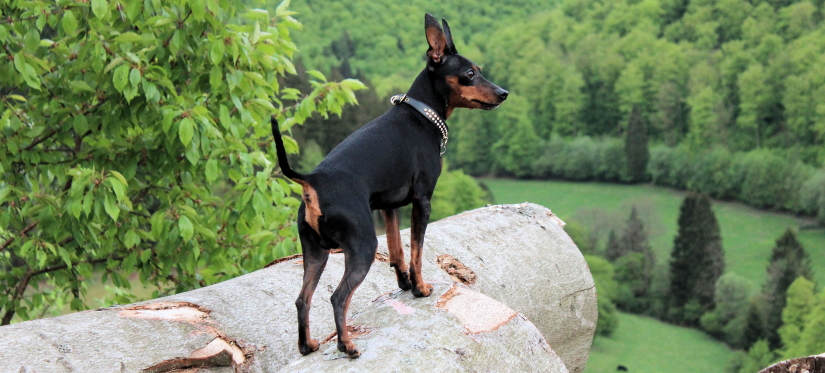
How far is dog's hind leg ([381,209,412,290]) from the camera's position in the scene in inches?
155

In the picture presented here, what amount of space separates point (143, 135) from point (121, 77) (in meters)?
1.08

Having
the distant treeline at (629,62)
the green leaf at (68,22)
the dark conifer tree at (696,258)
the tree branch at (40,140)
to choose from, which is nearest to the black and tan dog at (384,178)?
the green leaf at (68,22)

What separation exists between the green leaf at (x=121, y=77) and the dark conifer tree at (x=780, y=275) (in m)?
50.9

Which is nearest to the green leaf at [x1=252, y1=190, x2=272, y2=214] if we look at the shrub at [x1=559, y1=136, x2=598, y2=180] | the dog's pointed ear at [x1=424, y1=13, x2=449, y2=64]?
the dog's pointed ear at [x1=424, y1=13, x2=449, y2=64]

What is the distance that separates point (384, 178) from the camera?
3.60 metres

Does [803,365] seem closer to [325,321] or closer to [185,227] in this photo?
[325,321]

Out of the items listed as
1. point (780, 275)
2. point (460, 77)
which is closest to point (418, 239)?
point (460, 77)

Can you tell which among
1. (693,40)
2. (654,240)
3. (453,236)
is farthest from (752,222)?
(453,236)

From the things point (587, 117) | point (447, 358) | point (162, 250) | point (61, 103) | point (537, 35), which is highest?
point (61, 103)

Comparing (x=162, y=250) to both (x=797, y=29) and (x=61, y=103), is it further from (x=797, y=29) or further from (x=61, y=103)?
(x=797, y=29)

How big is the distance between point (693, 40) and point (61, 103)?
A: 311 feet

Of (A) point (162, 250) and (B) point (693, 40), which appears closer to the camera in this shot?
(A) point (162, 250)

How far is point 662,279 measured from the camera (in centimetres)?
5784

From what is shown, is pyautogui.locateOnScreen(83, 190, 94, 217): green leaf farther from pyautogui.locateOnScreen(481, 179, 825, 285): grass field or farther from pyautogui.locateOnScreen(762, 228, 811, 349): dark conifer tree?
pyautogui.locateOnScreen(481, 179, 825, 285): grass field
